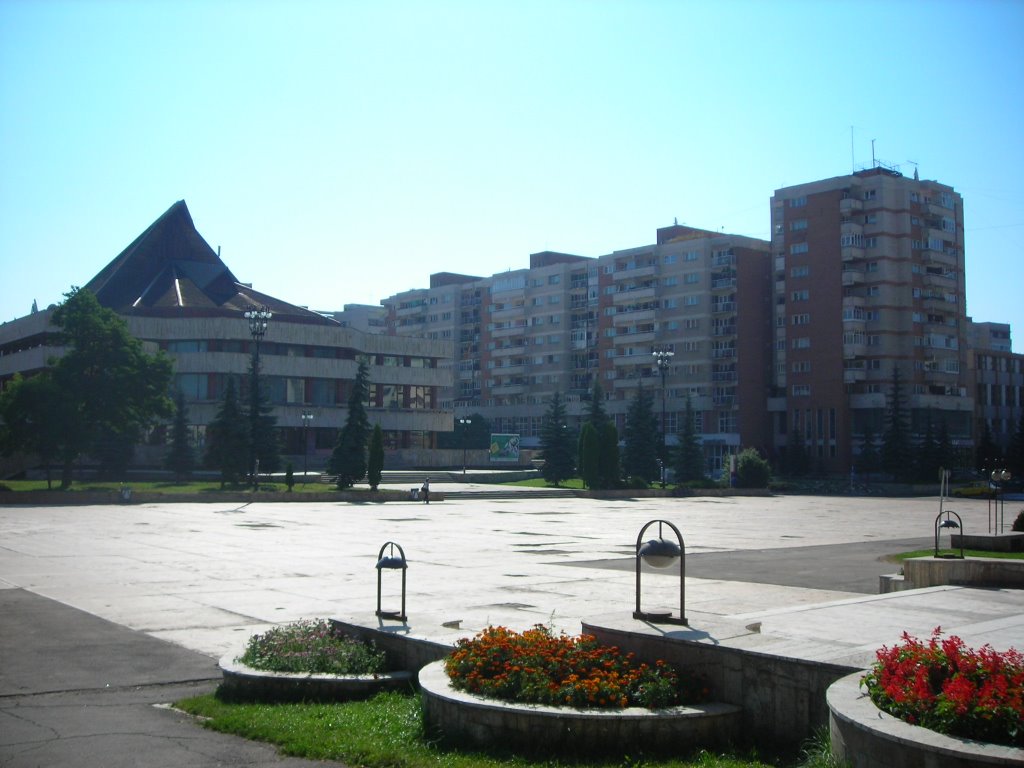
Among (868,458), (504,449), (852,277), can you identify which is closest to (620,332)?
(504,449)

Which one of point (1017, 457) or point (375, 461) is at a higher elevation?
point (375, 461)

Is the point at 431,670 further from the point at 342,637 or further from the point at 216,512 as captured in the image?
the point at 216,512

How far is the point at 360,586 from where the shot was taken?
17.3m

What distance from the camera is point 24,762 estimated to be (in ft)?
23.0

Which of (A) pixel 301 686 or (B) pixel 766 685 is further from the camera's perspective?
(A) pixel 301 686

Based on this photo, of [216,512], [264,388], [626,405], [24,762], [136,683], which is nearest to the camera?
[24,762]

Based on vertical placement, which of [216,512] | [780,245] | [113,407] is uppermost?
[780,245]

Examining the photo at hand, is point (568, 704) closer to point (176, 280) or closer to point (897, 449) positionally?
point (897, 449)

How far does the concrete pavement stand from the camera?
9.81 metres

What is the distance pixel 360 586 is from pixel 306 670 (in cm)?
814

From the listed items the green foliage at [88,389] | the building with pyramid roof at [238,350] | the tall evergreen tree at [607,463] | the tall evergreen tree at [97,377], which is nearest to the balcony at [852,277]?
the tall evergreen tree at [607,463]

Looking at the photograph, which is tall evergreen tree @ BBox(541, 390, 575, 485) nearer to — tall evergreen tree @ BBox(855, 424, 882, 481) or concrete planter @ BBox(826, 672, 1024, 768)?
tall evergreen tree @ BBox(855, 424, 882, 481)

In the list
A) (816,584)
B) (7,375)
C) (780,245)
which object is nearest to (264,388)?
(7,375)

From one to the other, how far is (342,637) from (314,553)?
44.4 feet
